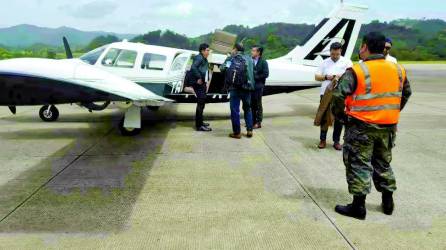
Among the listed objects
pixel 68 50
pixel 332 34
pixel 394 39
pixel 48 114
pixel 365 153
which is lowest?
pixel 48 114

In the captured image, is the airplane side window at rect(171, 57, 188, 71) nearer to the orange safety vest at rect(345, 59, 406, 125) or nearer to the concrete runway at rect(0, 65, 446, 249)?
the concrete runway at rect(0, 65, 446, 249)

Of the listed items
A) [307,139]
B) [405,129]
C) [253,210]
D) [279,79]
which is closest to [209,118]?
[279,79]

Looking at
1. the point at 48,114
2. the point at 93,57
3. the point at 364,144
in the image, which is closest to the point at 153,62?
the point at 93,57

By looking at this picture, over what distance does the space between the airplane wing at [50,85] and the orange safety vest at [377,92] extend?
11.6ft

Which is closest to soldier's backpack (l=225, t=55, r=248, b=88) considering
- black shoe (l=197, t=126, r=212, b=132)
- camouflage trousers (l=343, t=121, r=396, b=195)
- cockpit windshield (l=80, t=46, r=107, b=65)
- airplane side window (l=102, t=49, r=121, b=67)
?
black shoe (l=197, t=126, r=212, b=132)

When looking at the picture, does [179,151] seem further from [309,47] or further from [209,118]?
[309,47]

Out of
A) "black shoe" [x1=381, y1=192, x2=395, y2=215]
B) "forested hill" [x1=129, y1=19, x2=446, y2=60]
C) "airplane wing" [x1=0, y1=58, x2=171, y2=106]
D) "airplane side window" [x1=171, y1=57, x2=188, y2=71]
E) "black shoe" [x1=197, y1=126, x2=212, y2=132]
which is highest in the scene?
"forested hill" [x1=129, y1=19, x2=446, y2=60]

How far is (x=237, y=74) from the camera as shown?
7.54 m

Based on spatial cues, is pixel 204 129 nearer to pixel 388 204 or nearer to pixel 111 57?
pixel 111 57

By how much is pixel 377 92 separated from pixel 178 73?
606 cm

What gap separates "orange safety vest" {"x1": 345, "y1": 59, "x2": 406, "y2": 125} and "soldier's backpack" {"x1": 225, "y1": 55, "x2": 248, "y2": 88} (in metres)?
3.68

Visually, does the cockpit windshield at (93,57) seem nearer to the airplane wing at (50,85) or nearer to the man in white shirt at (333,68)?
the airplane wing at (50,85)

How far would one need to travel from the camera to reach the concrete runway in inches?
145

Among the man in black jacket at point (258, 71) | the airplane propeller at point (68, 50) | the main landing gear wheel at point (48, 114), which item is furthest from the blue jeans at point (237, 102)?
the airplane propeller at point (68, 50)
